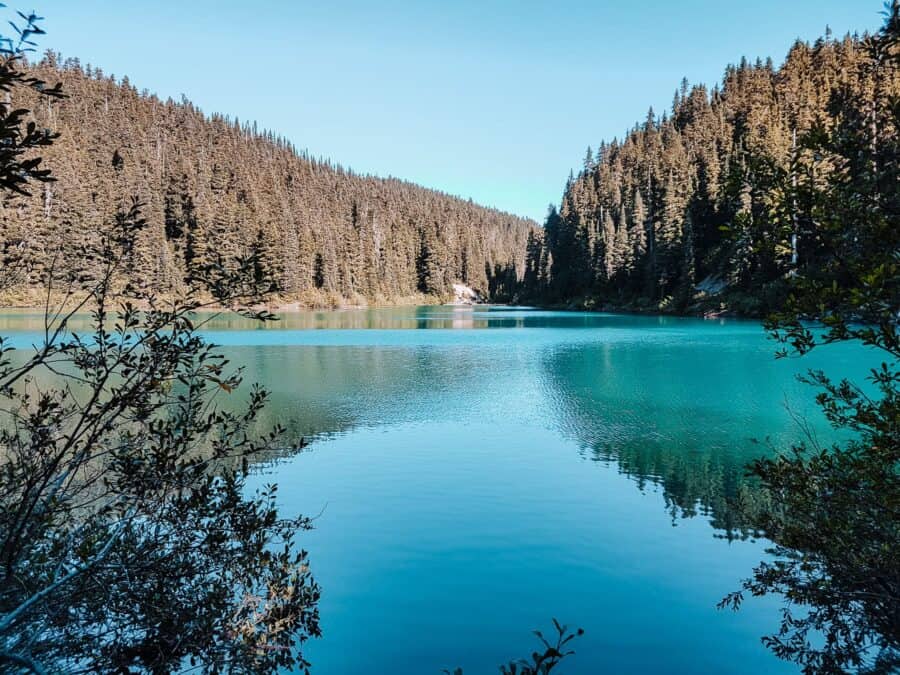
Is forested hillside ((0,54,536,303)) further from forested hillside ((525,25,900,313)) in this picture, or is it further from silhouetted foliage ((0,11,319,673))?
silhouetted foliage ((0,11,319,673))

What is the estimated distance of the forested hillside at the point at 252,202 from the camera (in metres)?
95.0

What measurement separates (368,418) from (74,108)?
149 metres

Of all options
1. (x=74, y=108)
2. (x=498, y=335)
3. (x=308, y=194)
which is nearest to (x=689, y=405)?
(x=498, y=335)

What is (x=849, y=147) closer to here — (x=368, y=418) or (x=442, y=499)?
(x=442, y=499)

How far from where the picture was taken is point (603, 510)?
11.8 meters

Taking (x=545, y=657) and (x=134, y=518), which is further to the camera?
(x=134, y=518)

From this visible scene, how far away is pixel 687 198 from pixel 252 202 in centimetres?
7866

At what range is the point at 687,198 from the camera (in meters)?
73.5

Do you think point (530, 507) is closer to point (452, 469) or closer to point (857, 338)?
point (452, 469)

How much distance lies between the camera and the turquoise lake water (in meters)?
7.43

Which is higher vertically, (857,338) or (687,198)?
(687,198)

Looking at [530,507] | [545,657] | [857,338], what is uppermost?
[857,338]

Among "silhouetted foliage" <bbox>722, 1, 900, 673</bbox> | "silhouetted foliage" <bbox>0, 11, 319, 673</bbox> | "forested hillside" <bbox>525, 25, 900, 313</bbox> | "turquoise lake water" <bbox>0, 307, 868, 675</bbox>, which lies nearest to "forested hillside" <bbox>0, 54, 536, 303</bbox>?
"forested hillside" <bbox>525, 25, 900, 313</bbox>

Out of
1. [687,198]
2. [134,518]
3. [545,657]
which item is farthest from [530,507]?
[687,198]
